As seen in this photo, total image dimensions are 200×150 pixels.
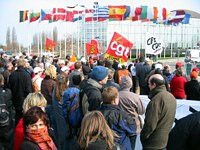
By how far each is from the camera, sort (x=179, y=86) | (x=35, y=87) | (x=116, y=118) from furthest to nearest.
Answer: (x=179, y=86), (x=35, y=87), (x=116, y=118)

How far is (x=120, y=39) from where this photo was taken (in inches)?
575

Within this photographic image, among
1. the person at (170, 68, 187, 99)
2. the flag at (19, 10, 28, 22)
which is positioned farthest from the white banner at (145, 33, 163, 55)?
the flag at (19, 10, 28, 22)

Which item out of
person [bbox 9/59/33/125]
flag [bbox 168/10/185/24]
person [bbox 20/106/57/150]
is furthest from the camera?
flag [bbox 168/10/185/24]

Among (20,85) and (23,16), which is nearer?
(20,85)

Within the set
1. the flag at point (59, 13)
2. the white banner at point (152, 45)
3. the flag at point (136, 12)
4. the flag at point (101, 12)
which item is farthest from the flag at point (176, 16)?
the white banner at point (152, 45)

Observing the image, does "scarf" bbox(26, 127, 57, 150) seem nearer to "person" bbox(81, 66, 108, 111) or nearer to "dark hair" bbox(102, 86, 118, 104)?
"dark hair" bbox(102, 86, 118, 104)

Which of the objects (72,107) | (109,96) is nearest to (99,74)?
(72,107)

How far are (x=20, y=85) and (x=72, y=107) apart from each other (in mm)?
3079

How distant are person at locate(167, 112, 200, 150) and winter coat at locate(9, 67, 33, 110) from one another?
609cm

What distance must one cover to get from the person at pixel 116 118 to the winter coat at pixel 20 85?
4.02 m

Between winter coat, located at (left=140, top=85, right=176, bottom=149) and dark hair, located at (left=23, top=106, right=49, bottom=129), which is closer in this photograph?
dark hair, located at (left=23, top=106, right=49, bottom=129)

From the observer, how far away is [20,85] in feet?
28.3

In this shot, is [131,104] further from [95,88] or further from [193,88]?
[193,88]

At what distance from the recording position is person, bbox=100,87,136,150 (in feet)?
15.4
